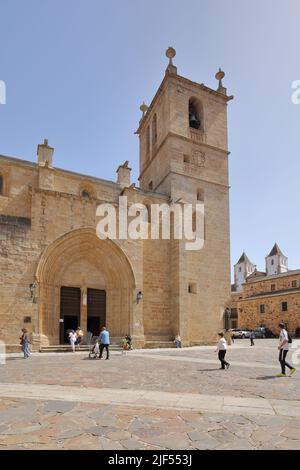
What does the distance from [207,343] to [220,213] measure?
29.1 ft

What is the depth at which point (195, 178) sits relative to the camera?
83.9 ft

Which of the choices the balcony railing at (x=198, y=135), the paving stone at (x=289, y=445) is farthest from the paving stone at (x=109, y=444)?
the balcony railing at (x=198, y=135)

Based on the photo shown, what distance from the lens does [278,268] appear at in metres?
82.0

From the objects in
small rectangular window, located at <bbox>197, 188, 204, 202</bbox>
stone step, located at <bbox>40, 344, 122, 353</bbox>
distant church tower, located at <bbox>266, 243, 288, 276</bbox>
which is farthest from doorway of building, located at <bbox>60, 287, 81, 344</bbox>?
distant church tower, located at <bbox>266, 243, 288, 276</bbox>

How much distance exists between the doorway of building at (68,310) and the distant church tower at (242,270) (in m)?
72.6

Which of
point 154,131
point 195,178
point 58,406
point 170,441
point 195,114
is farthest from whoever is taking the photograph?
point 154,131

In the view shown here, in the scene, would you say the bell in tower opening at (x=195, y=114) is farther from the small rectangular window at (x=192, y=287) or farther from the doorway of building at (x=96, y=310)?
the doorway of building at (x=96, y=310)

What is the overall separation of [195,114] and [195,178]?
5.87 m

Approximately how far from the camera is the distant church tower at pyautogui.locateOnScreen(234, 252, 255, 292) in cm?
8950

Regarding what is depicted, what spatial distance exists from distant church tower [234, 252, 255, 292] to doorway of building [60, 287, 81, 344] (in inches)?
2857

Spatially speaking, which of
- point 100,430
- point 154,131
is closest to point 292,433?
point 100,430

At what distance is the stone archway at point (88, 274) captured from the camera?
19250mm

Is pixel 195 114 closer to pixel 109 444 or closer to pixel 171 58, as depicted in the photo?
pixel 171 58
